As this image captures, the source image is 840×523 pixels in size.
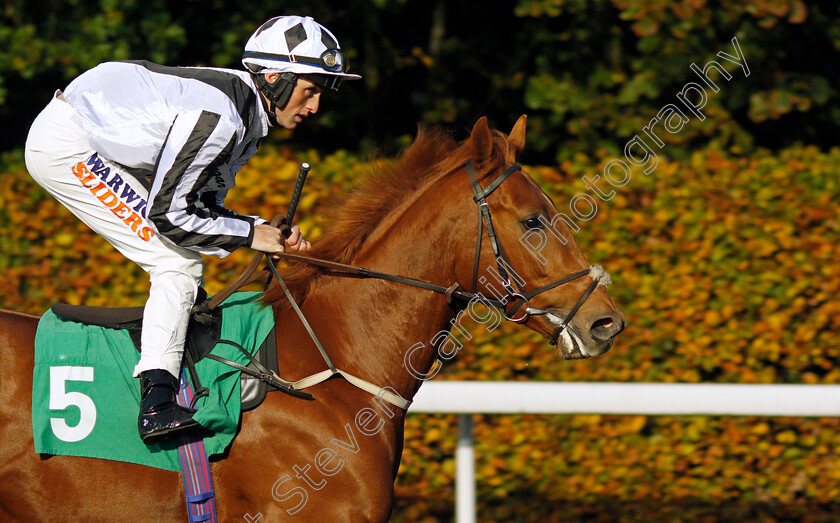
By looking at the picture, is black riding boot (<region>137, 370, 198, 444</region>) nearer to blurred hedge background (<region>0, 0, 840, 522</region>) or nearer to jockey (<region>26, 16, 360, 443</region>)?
jockey (<region>26, 16, 360, 443</region>)

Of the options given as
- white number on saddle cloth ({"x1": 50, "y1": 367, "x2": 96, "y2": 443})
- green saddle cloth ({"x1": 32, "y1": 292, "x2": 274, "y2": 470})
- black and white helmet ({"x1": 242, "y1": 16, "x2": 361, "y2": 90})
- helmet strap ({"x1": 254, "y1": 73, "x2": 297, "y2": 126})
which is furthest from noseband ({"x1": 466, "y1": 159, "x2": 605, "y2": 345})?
white number on saddle cloth ({"x1": 50, "y1": 367, "x2": 96, "y2": 443})

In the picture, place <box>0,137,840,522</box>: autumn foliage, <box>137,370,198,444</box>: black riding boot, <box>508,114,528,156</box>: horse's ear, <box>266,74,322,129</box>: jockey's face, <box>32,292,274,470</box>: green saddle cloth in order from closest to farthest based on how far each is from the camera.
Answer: <box>137,370,198,444</box>: black riding boot, <box>32,292,274,470</box>: green saddle cloth, <box>266,74,322,129</box>: jockey's face, <box>508,114,528,156</box>: horse's ear, <box>0,137,840,522</box>: autumn foliage

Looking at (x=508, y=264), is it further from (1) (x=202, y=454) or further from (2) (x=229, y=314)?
(1) (x=202, y=454)

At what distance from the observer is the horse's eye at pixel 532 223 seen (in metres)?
2.75

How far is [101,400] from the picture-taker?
8.74 feet

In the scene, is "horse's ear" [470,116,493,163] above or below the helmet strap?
above

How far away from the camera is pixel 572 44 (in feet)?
22.9

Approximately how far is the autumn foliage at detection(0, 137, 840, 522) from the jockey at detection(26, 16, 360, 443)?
1634mm

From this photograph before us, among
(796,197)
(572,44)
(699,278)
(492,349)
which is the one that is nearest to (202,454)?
(492,349)

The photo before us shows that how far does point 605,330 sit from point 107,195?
1.70m

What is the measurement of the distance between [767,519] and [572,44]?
13.6ft

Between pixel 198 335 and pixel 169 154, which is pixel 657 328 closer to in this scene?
pixel 198 335

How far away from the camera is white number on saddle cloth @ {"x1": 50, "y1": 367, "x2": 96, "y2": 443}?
263 cm

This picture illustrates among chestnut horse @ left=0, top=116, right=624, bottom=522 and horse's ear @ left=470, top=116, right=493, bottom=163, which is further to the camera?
horse's ear @ left=470, top=116, right=493, bottom=163
